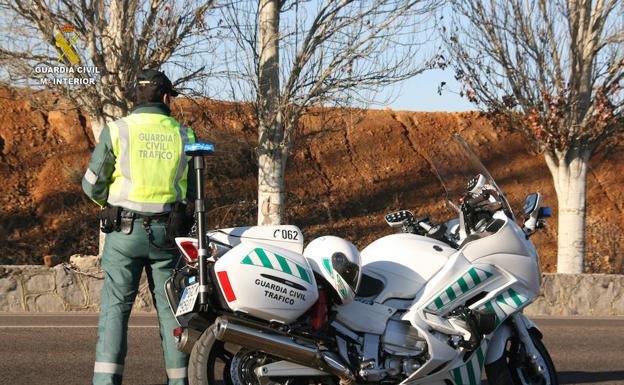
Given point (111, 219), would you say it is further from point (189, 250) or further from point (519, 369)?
point (519, 369)

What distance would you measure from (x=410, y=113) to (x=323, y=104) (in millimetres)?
14931

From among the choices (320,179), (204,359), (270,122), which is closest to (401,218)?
(204,359)

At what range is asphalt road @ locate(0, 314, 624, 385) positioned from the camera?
7559mm

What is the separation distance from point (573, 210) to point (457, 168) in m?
10.2

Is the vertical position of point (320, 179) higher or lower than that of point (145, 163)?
lower

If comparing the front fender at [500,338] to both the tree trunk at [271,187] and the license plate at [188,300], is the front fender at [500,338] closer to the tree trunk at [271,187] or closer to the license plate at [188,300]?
the license plate at [188,300]

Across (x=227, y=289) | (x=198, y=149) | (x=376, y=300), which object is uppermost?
(x=198, y=149)

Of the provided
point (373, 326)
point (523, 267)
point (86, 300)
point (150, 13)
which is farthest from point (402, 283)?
point (150, 13)

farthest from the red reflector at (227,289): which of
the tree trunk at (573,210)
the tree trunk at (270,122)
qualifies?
the tree trunk at (573,210)

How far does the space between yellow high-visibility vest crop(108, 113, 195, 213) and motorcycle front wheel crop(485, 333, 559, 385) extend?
2236 millimetres

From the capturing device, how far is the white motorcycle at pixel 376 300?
520 cm

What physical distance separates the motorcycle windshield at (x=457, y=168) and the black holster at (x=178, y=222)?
1.75 m

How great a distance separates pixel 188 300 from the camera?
5.24 metres

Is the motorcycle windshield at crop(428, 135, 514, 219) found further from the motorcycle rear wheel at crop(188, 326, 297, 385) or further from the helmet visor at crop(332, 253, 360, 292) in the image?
the motorcycle rear wheel at crop(188, 326, 297, 385)
